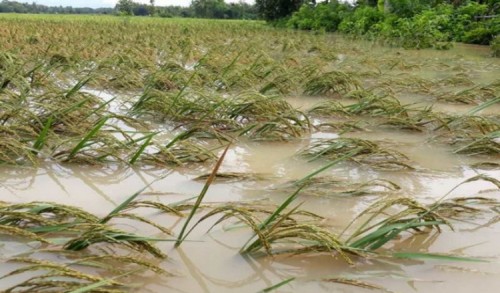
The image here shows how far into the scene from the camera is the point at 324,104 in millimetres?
4004

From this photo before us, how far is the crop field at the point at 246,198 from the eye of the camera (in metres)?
1.50

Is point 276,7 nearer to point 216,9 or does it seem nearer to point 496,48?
point 496,48

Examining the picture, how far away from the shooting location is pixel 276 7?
24.5 metres

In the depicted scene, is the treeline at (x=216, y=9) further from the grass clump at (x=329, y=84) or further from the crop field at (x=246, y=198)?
the crop field at (x=246, y=198)

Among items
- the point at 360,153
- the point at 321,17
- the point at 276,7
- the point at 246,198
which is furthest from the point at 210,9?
the point at 246,198

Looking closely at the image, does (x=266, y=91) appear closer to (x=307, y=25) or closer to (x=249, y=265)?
(x=249, y=265)

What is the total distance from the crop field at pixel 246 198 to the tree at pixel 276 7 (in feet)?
68.0

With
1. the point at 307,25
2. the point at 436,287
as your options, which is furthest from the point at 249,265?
the point at 307,25

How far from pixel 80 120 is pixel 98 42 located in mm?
6552

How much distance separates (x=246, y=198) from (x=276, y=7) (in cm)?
2354

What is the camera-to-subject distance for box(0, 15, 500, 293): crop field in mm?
1504

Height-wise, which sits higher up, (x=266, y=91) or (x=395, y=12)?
(x=395, y=12)

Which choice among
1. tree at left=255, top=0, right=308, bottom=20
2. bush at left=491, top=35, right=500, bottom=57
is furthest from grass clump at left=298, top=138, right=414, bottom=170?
tree at left=255, top=0, right=308, bottom=20

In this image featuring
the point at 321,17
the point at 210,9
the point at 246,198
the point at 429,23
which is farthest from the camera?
the point at 210,9
